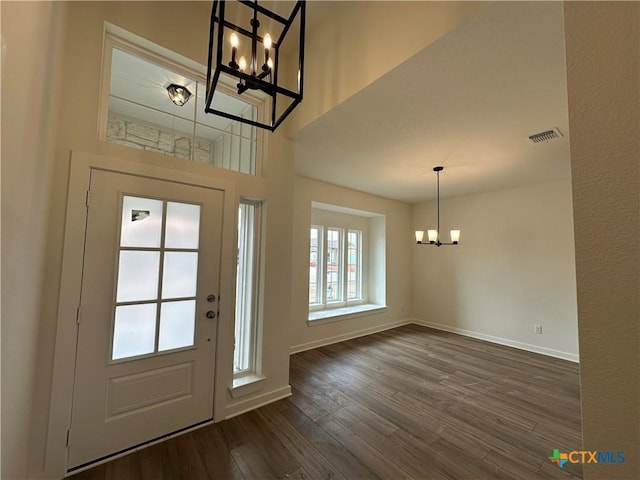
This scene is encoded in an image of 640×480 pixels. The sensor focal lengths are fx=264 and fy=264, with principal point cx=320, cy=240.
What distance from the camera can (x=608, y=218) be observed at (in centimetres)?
56

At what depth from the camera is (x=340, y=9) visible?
2.23 m

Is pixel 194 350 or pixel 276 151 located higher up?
pixel 276 151

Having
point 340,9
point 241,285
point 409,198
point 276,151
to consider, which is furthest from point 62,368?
point 409,198

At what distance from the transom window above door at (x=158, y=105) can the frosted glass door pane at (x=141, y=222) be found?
1.57ft

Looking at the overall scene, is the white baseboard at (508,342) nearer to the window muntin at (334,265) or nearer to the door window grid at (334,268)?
the door window grid at (334,268)

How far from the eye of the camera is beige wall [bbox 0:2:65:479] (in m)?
1.00

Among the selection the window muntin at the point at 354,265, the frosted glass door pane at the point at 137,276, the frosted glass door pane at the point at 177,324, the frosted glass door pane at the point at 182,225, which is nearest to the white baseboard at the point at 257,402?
the frosted glass door pane at the point at 177,324

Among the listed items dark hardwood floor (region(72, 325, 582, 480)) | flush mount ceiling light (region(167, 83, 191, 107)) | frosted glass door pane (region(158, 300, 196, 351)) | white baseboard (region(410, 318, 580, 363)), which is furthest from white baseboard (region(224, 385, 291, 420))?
white baseboard (region(410, 318, 580, 363))

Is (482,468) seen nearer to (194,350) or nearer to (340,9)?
(194,350)

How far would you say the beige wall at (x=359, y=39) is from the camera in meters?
1.60

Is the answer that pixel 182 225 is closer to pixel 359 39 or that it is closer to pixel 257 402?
pixel 257 402

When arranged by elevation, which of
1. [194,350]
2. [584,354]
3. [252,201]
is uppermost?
[252,201]

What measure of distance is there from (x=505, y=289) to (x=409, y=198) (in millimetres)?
2401

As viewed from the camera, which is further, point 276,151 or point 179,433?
point 276,151
